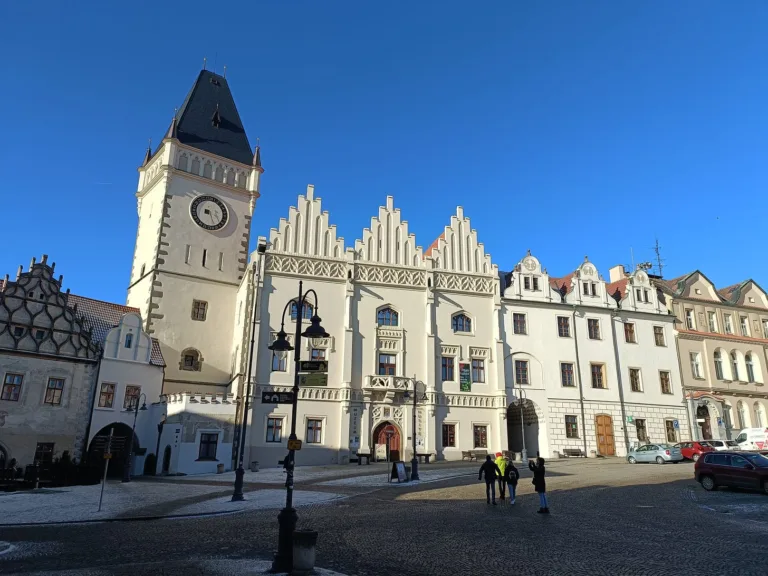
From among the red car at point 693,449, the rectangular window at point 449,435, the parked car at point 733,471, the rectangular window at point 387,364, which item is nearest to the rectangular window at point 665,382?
the red car at point 693,449


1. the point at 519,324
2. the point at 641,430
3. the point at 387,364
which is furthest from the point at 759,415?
the point at 387,364

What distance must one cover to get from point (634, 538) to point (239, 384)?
1097 inches

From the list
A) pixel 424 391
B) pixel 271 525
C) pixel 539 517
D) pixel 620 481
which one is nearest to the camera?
pixel 271 525

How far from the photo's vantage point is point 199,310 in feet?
136

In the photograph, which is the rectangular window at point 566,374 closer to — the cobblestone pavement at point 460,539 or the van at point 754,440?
the van at point 754,440

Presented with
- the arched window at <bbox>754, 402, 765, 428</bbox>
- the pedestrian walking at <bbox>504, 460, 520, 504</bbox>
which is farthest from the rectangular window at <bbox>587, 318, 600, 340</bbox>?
the pedestrian walking at <bbox>504, 460, 520, 504</bbox>

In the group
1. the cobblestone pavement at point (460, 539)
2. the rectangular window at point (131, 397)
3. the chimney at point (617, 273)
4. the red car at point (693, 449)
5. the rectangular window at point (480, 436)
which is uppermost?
the chimney at point (617, 273)

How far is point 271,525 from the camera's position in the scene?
14148 millimetres

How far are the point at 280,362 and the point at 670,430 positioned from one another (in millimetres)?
28926

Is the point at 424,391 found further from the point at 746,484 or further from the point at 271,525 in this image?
the point at 271,525

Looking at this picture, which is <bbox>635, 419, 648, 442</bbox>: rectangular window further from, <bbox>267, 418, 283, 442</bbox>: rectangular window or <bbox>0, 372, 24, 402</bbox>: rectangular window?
→ <bbox>0, 372, 24, 402</bbox>: rectangular window

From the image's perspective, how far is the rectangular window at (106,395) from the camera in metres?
33.2

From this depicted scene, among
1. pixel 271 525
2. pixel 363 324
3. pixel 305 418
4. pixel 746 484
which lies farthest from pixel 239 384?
pixel 746 484

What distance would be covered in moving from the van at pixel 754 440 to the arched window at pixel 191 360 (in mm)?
35162
